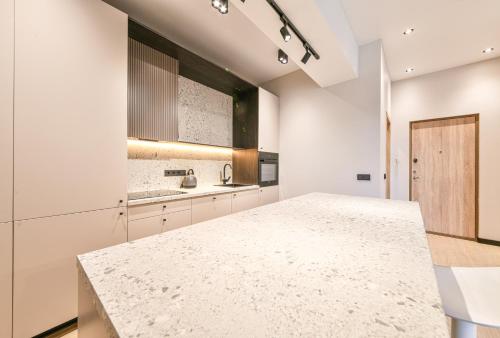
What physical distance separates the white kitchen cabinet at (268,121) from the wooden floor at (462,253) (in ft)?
9.34

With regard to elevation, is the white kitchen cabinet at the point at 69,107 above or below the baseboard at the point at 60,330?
above

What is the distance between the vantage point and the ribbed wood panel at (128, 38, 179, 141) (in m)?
2.06

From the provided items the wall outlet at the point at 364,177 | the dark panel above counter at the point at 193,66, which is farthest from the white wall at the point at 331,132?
the dark panel above counter at the point at 193,66

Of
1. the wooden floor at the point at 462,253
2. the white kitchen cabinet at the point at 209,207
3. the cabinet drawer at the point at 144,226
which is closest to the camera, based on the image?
the cabinet drawer at the point at 144,226

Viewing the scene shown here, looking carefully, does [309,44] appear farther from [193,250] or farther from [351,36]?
[193,250]

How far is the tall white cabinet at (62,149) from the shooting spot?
4.35 feet

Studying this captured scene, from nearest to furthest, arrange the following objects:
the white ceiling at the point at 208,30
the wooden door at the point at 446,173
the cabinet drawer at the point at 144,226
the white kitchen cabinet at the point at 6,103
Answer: the white kitchen cabinet at the point at 6,103 → the cabinet drawer at the point at 144,226 → the white ceiling at the point at 208,30 → the wooden door at the point at 446,173

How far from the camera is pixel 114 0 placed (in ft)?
6.40

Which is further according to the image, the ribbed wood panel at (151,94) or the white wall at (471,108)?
the white wall at (471,108)

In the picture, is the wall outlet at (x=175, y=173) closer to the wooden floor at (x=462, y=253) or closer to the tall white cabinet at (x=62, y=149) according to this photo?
the tall white cabinet at (x=62, y=149)

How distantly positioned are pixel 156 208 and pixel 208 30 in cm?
212

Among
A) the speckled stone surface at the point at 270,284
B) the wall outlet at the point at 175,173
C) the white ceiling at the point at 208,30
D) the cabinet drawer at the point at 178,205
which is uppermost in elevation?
the white ceiling at the point at 208,30

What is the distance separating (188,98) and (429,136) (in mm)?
4326

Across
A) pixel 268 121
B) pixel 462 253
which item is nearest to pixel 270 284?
pixel 268 121
